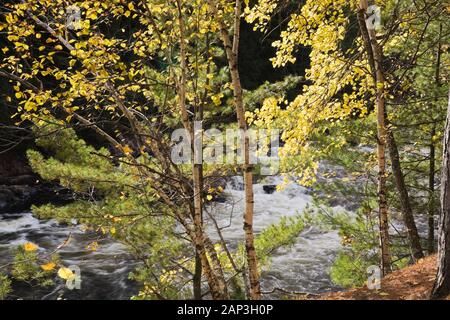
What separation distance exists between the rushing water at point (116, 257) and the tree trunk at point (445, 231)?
4.52 metres

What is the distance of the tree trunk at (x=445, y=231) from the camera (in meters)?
3.03

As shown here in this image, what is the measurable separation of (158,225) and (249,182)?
258 cm

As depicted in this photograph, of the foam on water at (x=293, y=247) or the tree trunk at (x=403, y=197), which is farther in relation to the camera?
the foam on water at (x=293, y=247)

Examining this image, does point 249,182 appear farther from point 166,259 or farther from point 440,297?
point 166,259

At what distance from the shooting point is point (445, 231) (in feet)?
10.1

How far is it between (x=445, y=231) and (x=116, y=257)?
7681mm

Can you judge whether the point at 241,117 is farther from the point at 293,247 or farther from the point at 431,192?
the point at 293,247

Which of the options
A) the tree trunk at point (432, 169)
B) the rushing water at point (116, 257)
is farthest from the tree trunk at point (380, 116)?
the rushing water at point (116, 257)

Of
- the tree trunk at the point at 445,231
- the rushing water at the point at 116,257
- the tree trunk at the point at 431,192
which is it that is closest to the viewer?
the tree trunk at the point at 445,231

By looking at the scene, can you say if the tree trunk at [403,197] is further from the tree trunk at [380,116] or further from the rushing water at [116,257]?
the rushing water at [116,257]

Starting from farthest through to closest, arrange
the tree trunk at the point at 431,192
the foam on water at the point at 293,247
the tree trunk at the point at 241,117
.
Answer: the foam on water at the point at 293,247 → the tree trunk at the point at 431,192 → the tree trunk at the point at 241,117

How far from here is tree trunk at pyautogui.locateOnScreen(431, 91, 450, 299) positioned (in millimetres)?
3029

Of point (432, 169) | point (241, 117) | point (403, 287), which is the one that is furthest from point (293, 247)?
point (241, 117)
